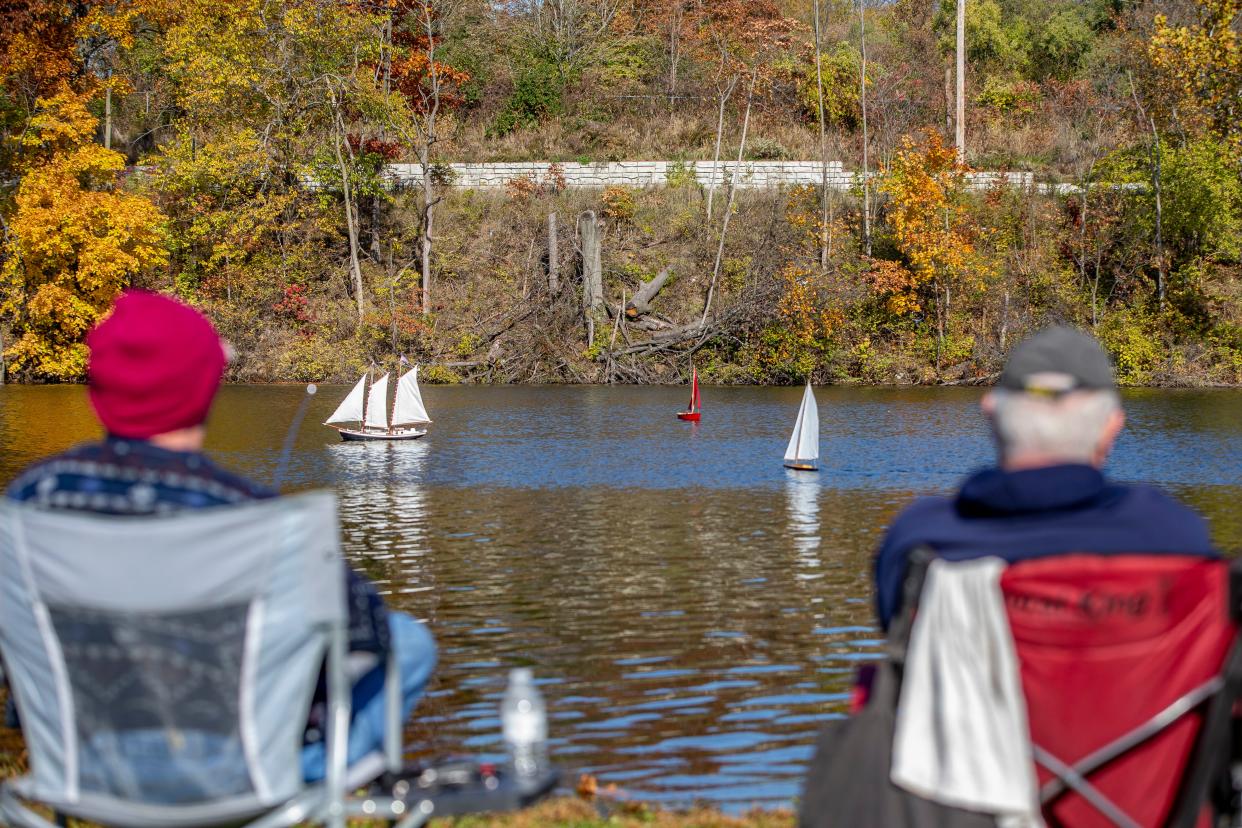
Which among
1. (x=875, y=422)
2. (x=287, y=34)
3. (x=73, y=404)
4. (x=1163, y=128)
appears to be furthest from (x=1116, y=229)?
(x=73, y=404)

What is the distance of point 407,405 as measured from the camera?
31.2m

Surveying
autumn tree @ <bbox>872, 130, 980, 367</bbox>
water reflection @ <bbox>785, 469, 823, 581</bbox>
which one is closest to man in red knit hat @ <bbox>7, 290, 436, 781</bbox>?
water reflection @ <bbox>785, 469, 823, 581</bbox>

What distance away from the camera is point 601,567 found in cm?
1490

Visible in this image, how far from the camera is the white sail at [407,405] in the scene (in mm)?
31062

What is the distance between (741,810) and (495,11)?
188ft

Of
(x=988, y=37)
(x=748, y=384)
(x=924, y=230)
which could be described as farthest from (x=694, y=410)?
(x=988, y=37)

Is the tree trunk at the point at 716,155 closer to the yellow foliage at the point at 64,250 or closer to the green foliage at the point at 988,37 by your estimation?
the green foliage at the point at 988,37

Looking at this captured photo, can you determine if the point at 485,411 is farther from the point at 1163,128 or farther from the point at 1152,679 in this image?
the point at 1152,679

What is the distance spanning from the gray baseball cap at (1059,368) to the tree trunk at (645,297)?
45156 mm

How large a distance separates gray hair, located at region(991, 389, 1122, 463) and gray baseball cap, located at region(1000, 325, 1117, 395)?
21mm

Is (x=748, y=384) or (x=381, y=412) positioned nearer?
(x=381, y=412)

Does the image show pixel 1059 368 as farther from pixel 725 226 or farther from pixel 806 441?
pixel 725 226

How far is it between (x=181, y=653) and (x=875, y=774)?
1.66m

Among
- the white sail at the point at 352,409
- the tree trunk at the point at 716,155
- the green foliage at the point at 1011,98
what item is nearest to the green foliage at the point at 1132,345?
the green foliage at the point at 1011,98
